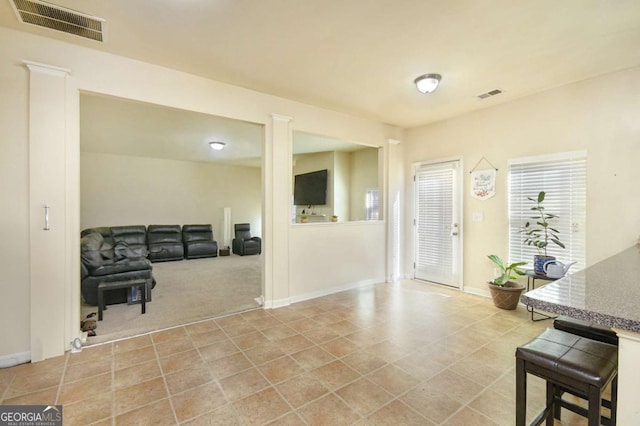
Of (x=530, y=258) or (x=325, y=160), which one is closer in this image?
(x=530, y=258)

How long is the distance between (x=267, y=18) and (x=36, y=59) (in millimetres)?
2005

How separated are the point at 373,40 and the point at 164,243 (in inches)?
272

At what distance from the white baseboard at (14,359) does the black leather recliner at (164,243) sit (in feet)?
16.1

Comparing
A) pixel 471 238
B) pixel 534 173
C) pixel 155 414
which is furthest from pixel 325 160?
pixel 155 414

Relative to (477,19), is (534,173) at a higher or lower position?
lower

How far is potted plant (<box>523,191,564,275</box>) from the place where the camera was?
331 cm

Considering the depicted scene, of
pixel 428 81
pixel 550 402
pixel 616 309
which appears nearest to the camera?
pixel 616 309

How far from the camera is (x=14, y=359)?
2.36 meters

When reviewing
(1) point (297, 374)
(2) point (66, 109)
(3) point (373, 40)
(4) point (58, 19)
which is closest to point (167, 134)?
(2) point (66, 109)

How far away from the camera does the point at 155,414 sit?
1.81m

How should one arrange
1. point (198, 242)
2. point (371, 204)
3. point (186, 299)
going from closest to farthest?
1. point (186, 299)
2. point (371, 204)
3. point (198, 242)

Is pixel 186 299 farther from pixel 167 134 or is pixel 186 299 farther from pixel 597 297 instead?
pixel 597 297

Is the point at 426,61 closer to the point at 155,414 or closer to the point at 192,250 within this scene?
the point at 155,414

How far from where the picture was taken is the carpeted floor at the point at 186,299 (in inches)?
124
